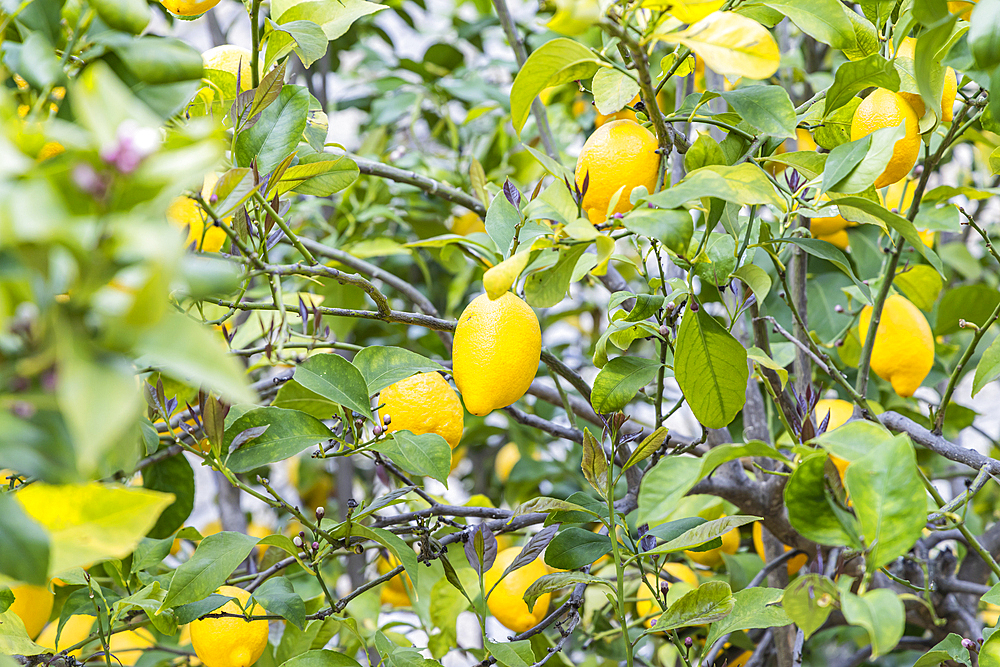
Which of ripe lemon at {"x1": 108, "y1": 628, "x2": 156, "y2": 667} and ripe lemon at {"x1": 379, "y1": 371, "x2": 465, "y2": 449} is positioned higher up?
ripe lemon at {"x1": 379, "y1": 371, "x2": 465, "y2": 449}

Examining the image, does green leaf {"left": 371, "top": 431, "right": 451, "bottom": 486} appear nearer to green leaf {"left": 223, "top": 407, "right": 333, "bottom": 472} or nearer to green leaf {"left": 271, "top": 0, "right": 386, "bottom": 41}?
green leaf {"left": 223, "top": 407, "right": 333, "bottom": 472}

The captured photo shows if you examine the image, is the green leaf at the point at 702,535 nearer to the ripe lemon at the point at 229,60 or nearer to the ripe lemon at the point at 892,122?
the ripe lemon at the point at 892,122

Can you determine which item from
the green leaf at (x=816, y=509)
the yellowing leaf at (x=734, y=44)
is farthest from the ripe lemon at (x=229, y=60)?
the green leaf at (x=816, y=509)

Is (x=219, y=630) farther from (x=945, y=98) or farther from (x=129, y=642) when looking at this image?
(x=945, y=98)

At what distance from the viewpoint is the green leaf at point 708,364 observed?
1.38 feet

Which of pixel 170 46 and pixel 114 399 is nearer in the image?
pixel 114 399

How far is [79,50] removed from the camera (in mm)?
313

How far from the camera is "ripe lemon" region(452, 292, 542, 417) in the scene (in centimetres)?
45

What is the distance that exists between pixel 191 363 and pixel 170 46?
178 mm

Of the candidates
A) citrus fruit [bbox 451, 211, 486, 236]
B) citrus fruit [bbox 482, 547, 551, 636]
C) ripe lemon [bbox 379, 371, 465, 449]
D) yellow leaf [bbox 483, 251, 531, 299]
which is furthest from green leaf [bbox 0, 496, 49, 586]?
citrus fruit [bbox 451, 211, 486, 236]

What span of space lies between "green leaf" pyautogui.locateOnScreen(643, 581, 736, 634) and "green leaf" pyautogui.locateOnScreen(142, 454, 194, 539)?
36cm

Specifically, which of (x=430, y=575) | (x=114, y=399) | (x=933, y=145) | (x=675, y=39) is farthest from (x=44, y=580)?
(x=933, y=145)

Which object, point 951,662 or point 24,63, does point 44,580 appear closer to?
point 24,63

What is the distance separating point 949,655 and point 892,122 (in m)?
0.32
